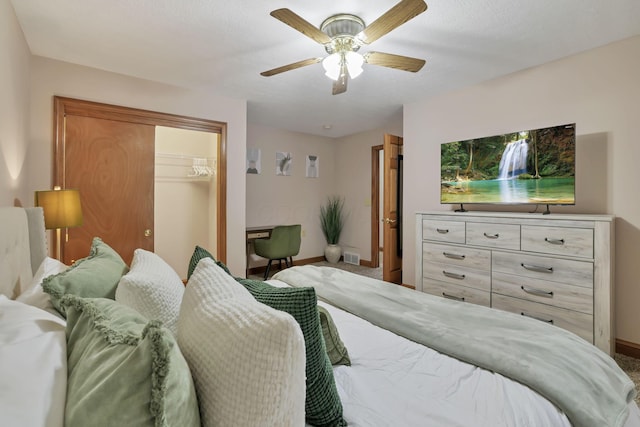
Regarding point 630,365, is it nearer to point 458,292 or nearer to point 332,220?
point 458,292

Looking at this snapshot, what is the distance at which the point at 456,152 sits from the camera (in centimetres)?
320

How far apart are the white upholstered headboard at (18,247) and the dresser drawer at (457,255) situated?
3.01 meters

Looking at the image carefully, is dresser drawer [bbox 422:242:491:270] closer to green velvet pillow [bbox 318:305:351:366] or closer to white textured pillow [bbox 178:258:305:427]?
green velvet pillow [bbox 318:305:351:366]

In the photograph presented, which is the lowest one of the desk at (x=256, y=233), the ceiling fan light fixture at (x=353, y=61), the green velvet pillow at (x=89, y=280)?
the desk at (x=256, y=233)

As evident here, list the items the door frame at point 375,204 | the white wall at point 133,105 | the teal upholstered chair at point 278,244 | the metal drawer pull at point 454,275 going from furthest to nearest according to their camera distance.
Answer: the door frame at point 375,204 < the teal upholstered chair at point 278,244 < the metal drawer pull at point 454,275 < the white wall at point 133,105

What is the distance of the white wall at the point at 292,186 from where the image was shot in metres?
5.11

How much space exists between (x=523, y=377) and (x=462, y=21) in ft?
7.11

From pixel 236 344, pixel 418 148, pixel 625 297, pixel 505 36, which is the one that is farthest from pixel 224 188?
pixel 625 297

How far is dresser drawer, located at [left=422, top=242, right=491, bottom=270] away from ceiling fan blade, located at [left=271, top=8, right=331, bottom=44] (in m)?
2.11

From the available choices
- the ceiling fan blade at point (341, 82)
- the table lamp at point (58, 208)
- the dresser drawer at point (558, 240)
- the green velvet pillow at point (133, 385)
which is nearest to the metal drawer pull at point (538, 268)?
the dresser drawer at point (558, 240)

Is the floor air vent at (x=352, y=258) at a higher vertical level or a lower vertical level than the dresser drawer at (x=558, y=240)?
lower

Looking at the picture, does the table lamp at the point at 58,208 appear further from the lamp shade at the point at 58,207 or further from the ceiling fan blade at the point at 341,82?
the ceiling fan blade at the point at 341,82

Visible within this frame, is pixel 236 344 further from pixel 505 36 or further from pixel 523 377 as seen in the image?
pixel 505 36

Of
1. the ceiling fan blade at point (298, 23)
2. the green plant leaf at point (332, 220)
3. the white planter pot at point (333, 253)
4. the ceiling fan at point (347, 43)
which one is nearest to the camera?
the ceiling fan blade at point (298, 23)
